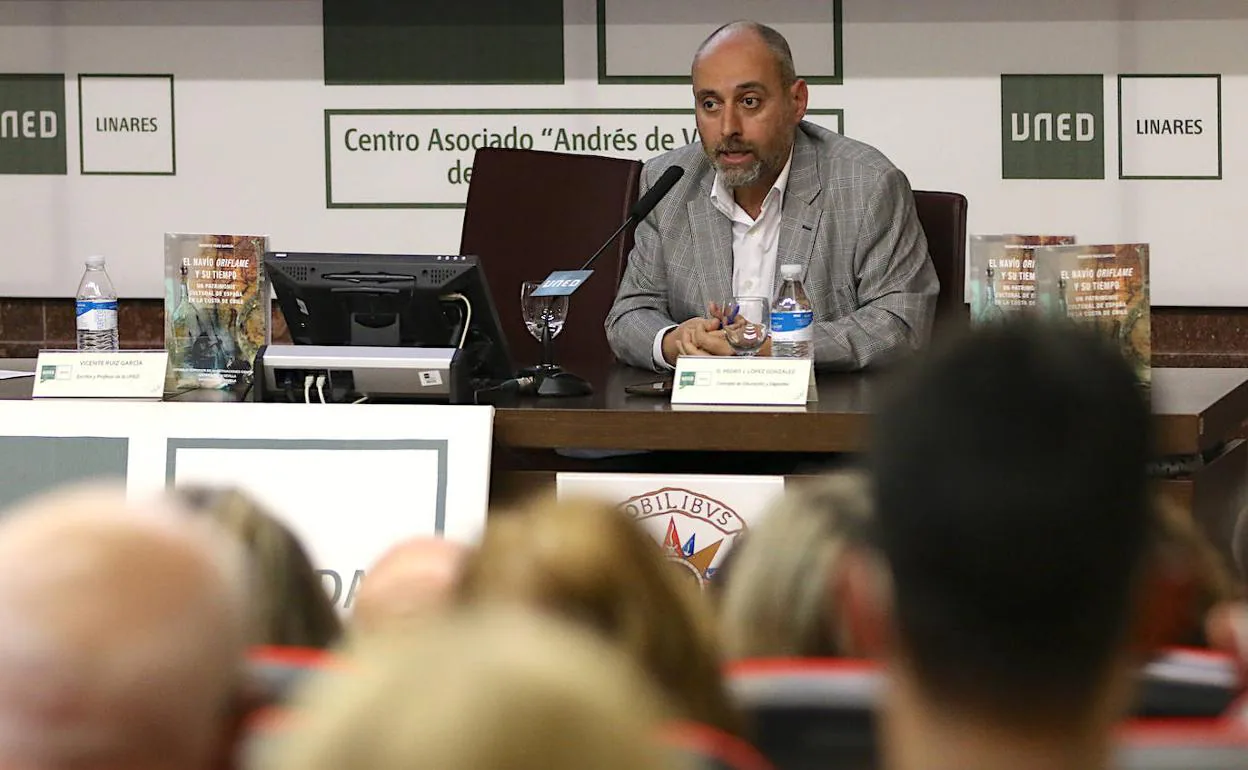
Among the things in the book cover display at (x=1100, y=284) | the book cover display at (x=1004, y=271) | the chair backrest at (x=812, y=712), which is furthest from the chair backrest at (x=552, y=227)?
the chair backrest at (x=812, y=712)

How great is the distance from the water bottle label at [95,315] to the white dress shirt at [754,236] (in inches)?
51.2

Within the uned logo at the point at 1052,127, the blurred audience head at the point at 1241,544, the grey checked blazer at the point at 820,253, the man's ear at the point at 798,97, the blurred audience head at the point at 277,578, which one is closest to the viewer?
the blurred audience head at the point at 277,578

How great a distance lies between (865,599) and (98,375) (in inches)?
79.9

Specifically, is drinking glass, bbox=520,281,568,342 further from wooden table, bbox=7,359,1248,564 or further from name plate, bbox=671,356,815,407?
name plate, bbox=671,356,815,407

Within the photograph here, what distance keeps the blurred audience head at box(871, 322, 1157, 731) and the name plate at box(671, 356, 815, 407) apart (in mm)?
1674

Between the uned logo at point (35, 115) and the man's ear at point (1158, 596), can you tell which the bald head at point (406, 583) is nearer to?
the man's ear at point (1158, 596)

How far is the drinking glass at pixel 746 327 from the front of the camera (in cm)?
269

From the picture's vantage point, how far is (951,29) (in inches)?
175

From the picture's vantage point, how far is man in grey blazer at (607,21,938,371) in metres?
3.19

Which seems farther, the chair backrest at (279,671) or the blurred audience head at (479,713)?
the chair backrest at (279,671)

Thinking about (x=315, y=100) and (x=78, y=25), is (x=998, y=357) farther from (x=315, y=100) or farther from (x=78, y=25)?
(x=78, y=25)

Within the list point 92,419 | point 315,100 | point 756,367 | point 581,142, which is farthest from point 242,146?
point 756,367

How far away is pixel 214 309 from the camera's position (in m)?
2.64

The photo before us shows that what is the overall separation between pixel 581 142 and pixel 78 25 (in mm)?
1558
